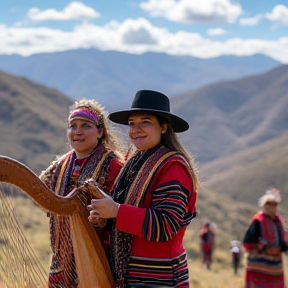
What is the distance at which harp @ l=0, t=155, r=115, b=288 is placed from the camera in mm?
2473

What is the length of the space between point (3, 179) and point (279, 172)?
6556cm

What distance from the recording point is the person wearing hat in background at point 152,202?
2672 mm

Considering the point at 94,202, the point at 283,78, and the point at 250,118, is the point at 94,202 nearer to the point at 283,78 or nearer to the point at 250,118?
the point at 250,118

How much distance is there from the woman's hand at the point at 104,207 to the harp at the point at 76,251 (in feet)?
0.20

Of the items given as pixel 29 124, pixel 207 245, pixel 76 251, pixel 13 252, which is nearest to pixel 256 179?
pixel 29 124

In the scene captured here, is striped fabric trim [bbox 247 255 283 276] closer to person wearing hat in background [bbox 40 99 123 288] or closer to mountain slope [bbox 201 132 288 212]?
person wearing hat in background [bbox 40 99 123 288]

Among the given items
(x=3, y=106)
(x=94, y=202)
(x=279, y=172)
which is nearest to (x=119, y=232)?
(x=94, y=202)

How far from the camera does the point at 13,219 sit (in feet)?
7.93

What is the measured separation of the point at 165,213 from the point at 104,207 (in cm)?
29

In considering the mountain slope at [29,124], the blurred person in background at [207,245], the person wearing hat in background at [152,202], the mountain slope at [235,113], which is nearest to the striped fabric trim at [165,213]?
the person wearing hat in background at [152,202]

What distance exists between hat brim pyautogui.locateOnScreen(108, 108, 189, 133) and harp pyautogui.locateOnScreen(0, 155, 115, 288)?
0.51 m

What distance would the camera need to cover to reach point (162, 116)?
9.50ft

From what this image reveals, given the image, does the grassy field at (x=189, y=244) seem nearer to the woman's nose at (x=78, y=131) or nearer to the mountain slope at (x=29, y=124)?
the woman's nose at (x=78, y=131)

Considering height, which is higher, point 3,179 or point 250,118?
point 250,118
